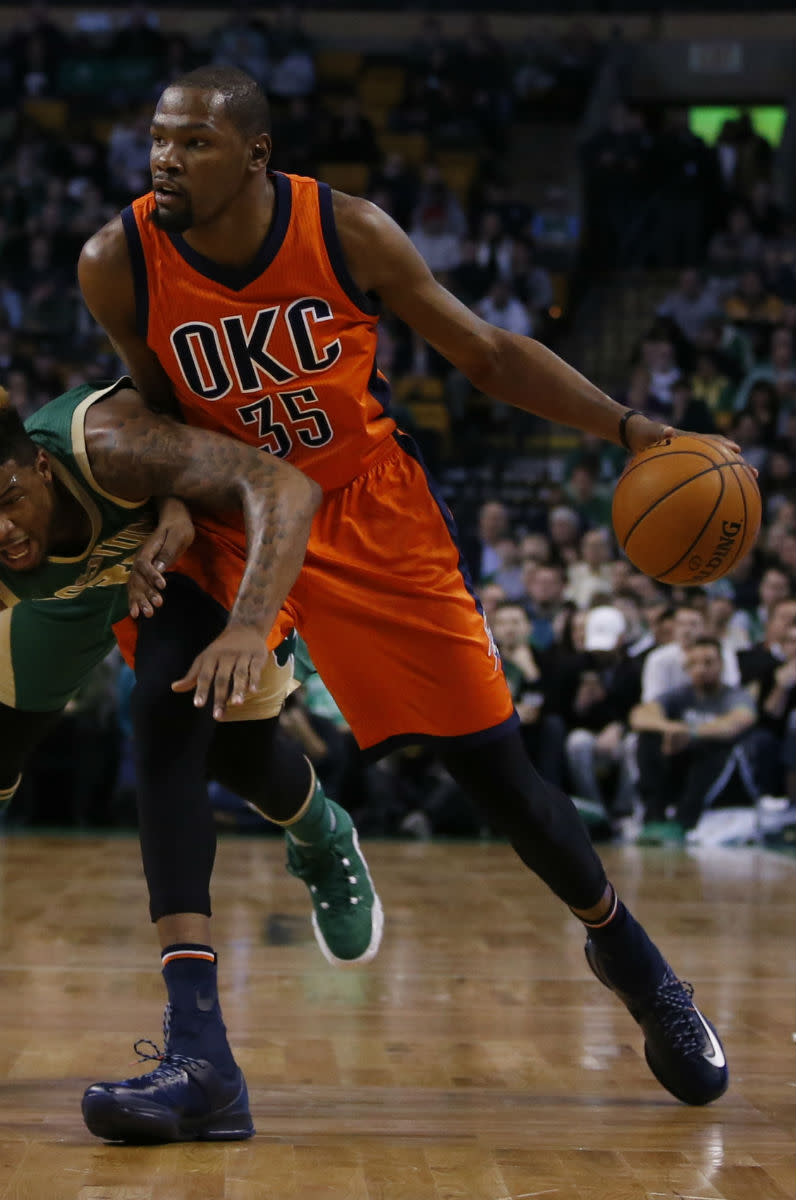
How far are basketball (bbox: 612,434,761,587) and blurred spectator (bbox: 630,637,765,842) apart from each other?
4499 mm

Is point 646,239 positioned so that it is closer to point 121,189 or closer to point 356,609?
point 121,189

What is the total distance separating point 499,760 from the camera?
292 cm

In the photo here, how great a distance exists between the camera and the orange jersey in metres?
2.82

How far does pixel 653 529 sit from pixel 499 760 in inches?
21.7

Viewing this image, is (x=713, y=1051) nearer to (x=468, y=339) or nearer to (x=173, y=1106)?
(x=173, y=1106)

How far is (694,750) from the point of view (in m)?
7.49

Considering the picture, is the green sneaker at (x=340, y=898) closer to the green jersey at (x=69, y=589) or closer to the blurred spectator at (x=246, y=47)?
the green jersey at (x=69, y=589)

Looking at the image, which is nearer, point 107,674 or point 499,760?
point 499,760

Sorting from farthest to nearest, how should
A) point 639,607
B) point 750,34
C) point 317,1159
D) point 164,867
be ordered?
point 750,34
point 639,607
point 164,867
point 317,1159

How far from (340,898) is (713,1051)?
0.97m

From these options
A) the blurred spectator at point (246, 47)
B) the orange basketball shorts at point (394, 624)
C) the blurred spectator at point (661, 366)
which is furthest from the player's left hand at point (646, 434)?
the blurred spectator at point (246, 47)

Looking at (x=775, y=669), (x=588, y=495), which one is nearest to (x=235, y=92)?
(x=775, y=669)

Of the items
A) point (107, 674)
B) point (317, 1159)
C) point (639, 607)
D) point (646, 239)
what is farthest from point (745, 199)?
point (317, 1159)

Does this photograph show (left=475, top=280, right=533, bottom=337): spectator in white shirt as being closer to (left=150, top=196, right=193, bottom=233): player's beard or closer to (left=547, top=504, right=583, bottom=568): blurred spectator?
(left=547, top=504, right=583, bottom=568): blurred spectator
